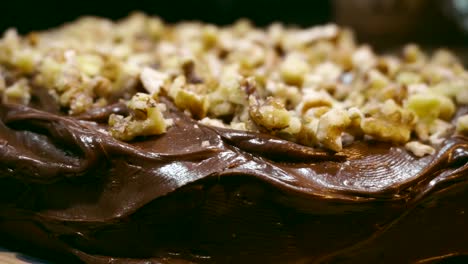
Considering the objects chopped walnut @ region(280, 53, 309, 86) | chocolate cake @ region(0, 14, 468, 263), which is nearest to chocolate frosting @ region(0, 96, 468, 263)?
chocolate cake @ region(0, 14, 468, 263)

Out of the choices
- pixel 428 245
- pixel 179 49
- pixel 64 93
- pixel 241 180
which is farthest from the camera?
pixel 179 49

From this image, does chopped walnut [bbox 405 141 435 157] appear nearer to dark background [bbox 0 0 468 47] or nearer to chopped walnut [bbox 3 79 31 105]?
chopped walnut [bbox 3 79 31 105]

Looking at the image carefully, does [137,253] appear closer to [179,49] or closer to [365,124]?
[365,124]

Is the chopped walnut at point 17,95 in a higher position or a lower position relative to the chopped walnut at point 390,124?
lower

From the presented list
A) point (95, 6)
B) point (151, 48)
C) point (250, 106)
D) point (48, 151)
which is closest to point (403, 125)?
point (250, 106)

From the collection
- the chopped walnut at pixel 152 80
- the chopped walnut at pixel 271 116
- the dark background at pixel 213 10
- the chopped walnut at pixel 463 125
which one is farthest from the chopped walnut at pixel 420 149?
the dark background at pixel 213 10

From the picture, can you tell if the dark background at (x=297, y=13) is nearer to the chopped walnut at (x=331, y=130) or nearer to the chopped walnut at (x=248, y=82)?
the chopped walnut at (x=248, y=82)

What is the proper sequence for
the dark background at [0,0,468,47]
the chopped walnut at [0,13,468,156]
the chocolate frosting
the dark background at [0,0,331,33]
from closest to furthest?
the chocolate frosting → the chopped walnut at [0,13,468,156] → the dark background at [0,0,468,47] → the dark background at [0,0,331,33]
